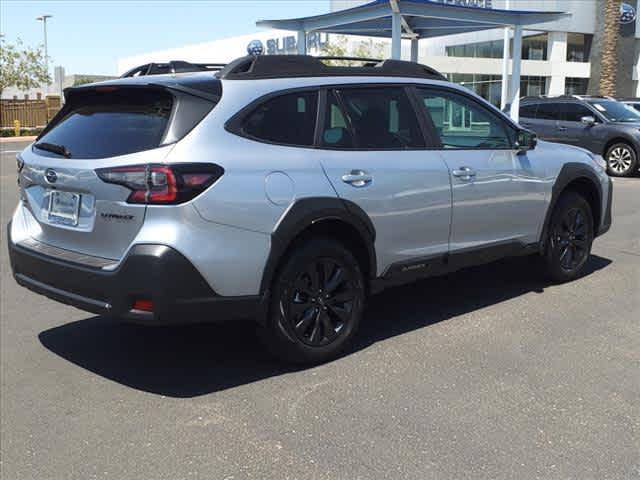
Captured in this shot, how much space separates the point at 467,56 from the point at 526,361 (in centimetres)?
4084

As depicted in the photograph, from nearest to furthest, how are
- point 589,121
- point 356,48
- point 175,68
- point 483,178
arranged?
point 175,68 < point 483,178 < point 589,121 < point 356,48

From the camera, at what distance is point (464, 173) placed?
16.6 feet

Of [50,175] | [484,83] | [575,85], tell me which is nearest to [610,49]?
[484,83]

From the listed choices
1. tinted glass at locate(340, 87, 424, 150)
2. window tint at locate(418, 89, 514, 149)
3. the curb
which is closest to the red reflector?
tinted glass at locate(340, 87, 424, 150)

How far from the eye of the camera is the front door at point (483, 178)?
5105 mm

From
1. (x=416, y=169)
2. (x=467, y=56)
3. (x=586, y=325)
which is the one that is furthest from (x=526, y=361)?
(x=467, y=56)

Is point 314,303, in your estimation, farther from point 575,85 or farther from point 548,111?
point 575,85

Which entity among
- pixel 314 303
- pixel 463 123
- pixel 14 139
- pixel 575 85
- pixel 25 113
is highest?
pixel 575 85

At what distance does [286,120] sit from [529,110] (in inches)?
540

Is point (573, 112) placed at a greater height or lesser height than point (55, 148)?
lesser

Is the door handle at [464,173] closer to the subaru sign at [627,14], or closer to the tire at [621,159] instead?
the tire at [621,159]

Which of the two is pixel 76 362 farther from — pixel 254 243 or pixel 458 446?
pixel 458 446

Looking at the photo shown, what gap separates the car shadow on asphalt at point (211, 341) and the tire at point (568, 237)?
0.22 meters

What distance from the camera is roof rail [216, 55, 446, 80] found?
4.25 m
